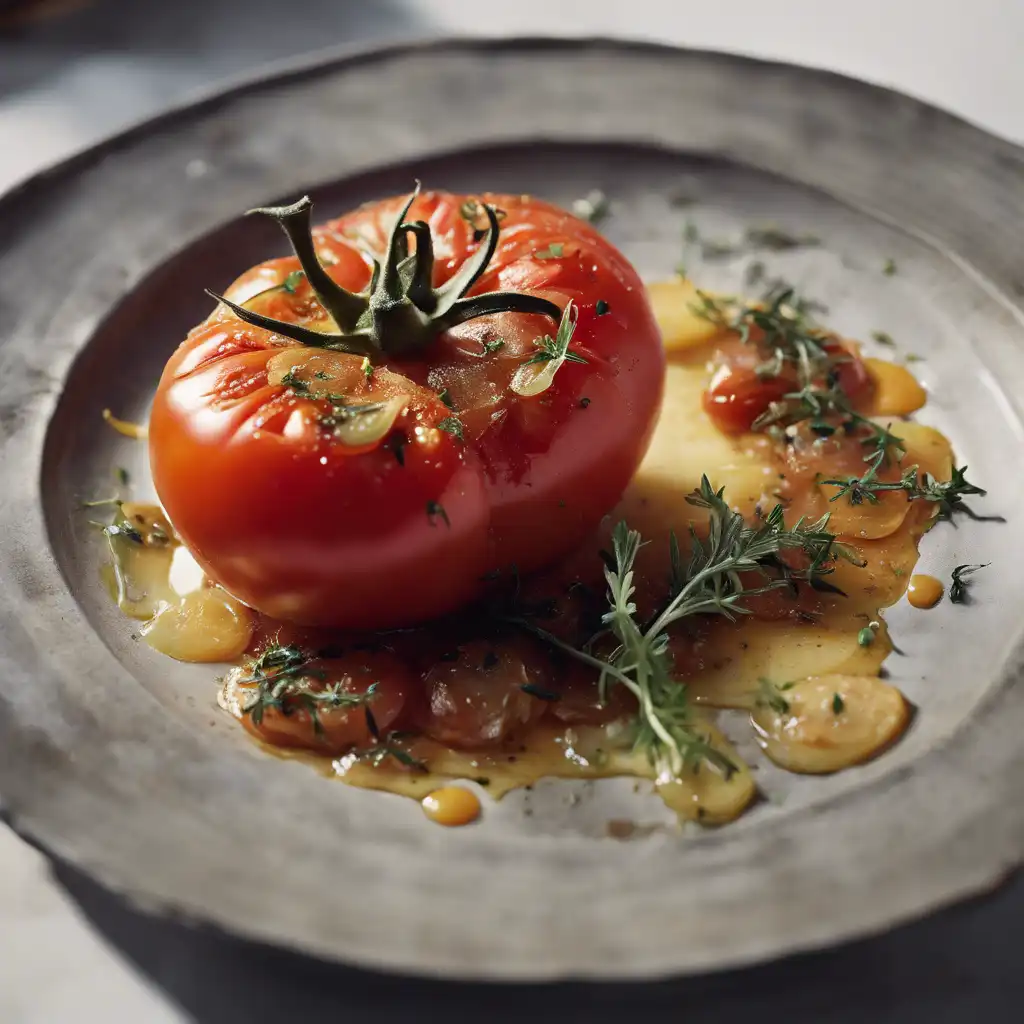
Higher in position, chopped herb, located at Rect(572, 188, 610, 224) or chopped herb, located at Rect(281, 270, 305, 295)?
chopped herb, located at Rect(572, 188, 610, 224)

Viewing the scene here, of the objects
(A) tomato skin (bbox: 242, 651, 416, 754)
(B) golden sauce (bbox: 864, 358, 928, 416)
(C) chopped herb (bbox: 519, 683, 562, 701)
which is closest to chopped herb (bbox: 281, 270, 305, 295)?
(A) tomato skin (bbox: 242, 651, 416, 754)

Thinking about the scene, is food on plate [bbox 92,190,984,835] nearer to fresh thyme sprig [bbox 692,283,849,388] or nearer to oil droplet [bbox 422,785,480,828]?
oil droplet [bbox 422,785,480,828]

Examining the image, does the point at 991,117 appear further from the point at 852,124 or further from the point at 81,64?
the point at 81,64

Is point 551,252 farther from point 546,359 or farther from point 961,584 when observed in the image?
point 961,584

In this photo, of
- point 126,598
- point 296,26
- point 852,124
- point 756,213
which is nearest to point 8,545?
point 126,598

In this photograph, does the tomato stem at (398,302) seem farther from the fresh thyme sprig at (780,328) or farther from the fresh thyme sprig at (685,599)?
the fresh thyme sprig at (780,328)

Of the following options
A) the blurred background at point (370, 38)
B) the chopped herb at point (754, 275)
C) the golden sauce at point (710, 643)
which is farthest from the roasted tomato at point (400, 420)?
the blurred background at point (370, 38)
